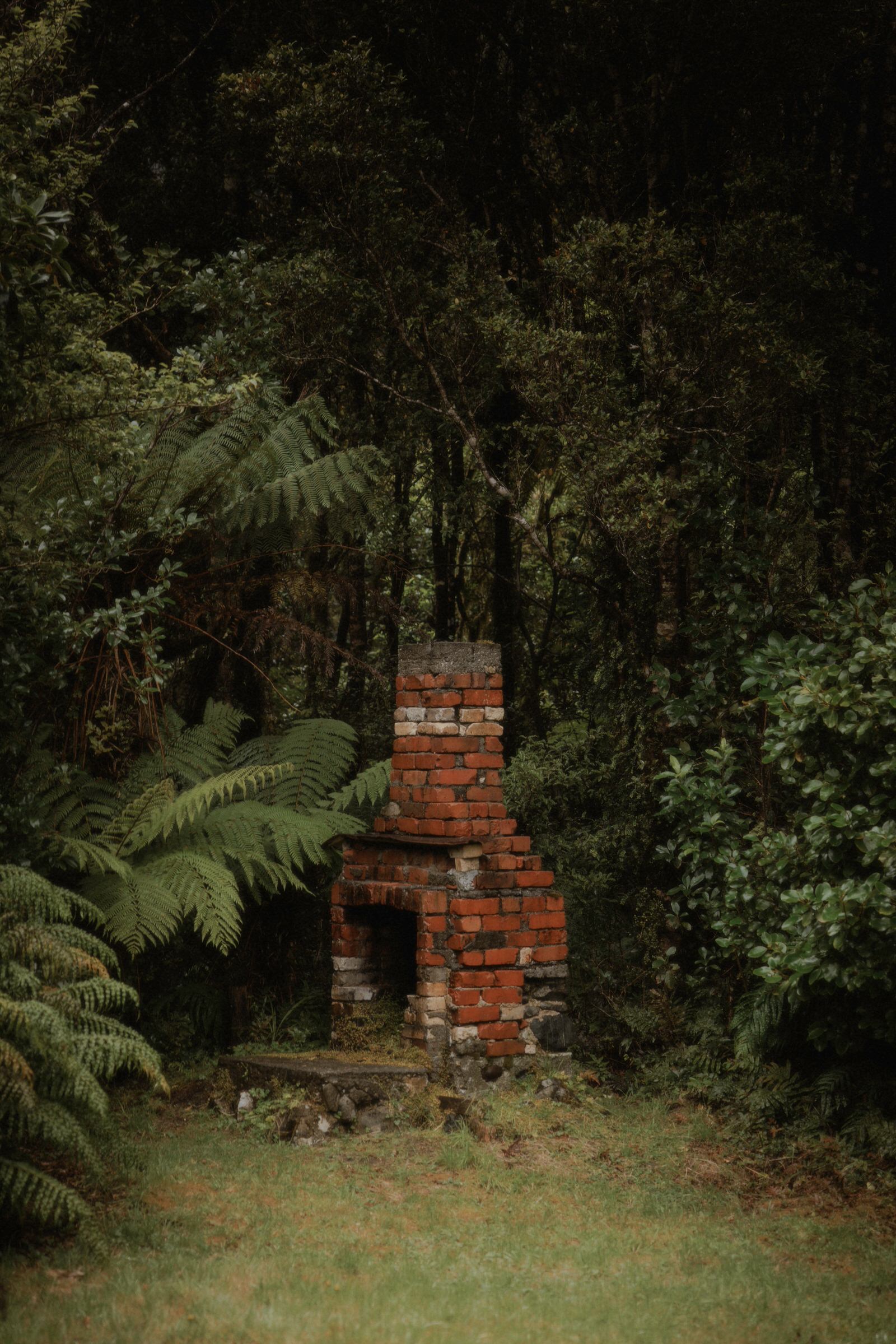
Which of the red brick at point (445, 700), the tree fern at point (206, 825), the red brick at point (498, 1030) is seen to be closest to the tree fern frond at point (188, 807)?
the tree fern at point (206, 825)

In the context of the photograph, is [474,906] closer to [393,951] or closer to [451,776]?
[451,776]

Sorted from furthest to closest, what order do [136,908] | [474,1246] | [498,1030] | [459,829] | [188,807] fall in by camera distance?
1. [459,829]
2. [498,1030]
3. [188,807]
4. [136,908]
5. [474,1246]

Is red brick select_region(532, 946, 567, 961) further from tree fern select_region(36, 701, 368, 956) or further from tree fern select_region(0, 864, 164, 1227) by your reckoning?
tree fern select_region(0, 864, 164, 1227)

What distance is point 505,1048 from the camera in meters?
6.20

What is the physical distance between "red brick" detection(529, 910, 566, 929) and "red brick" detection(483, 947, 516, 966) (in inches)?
7.3

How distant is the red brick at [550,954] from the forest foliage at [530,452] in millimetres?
516

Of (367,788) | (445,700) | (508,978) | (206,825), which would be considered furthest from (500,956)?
(206,825)

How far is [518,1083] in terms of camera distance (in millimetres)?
6172

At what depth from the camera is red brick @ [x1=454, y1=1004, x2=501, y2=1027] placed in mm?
6070

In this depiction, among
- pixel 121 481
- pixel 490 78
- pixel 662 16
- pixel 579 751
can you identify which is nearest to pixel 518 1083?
pixel 579 751

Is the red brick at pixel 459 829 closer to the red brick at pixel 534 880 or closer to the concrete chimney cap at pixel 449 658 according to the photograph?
the red brick at pixel 534 880

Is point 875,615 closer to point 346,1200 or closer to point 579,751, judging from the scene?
A: point 579,751

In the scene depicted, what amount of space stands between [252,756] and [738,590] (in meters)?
3.02

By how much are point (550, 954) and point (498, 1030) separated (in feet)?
1.68
